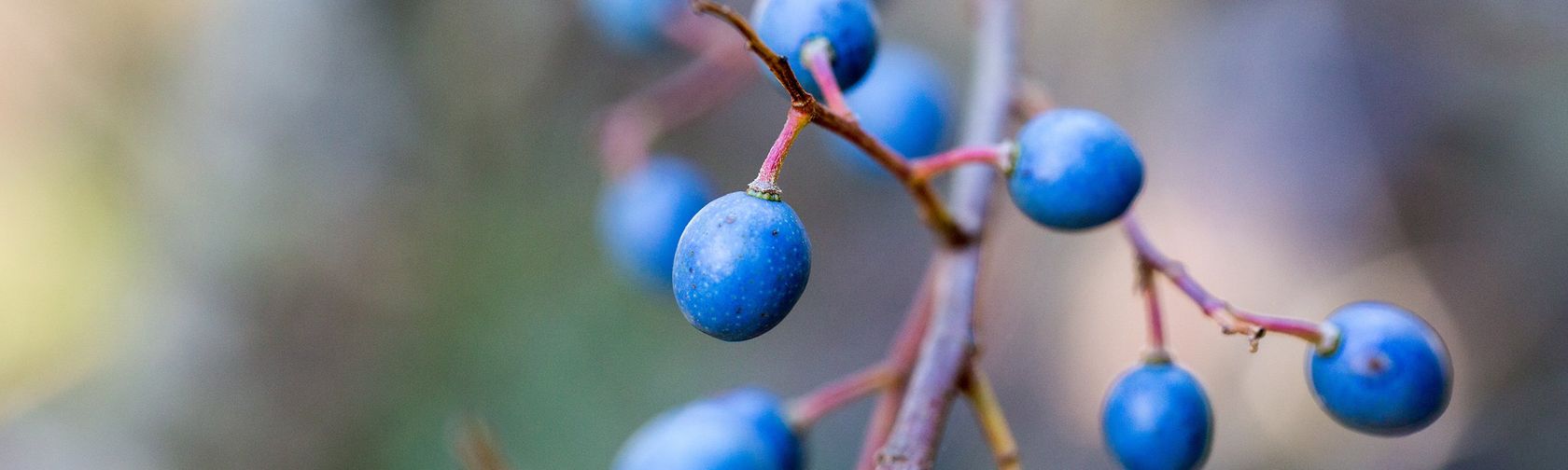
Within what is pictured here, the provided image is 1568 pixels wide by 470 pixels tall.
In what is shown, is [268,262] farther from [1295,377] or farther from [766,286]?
[1295,377]

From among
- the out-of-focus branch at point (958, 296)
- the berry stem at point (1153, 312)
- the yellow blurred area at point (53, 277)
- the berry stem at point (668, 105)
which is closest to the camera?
the out-of-focus branch at point (958, 296)

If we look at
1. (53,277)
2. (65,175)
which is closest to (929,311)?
(65,175)

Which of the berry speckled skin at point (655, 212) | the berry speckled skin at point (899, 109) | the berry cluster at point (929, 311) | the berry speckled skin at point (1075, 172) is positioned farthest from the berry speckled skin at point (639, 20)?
the berry speckled skin at point (1075, 172)

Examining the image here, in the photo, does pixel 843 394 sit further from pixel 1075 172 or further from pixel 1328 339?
pixel 1328 339

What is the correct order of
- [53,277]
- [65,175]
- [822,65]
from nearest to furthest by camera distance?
[822,65], [65,175], [53,277]

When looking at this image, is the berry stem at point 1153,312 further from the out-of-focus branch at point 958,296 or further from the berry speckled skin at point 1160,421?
the out-of-focus branch at point 958,296

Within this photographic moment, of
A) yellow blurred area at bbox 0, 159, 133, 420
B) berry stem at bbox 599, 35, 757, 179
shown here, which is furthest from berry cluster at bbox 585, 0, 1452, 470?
yellow blurred area at bbox 0, 159, 133, 420
